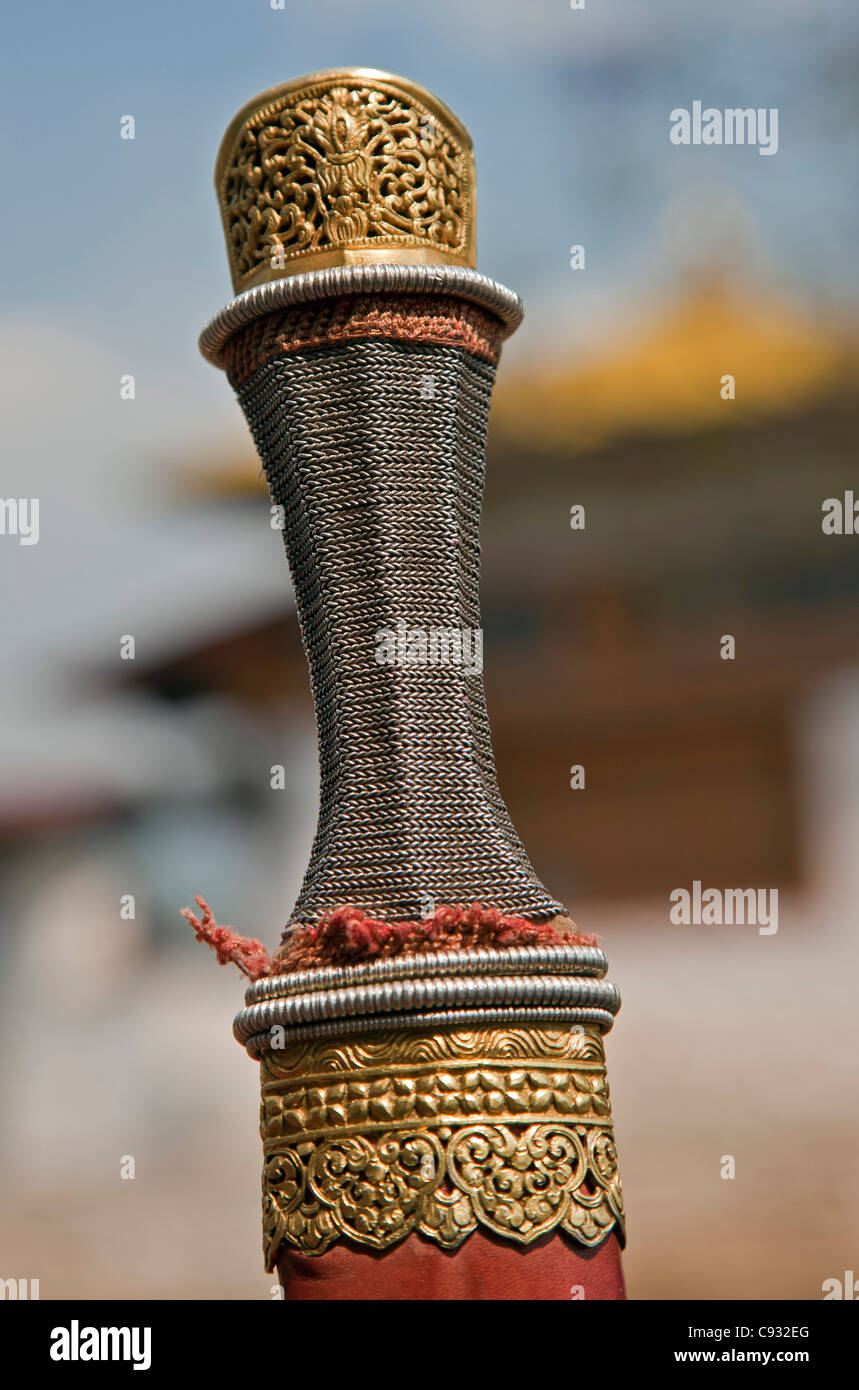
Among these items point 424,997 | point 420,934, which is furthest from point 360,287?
point 424,997

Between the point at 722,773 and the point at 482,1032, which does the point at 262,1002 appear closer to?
the point at 482,1032

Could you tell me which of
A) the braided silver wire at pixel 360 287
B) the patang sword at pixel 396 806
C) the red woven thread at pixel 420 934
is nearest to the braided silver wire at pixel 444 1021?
the patang sword at pixel 396 806

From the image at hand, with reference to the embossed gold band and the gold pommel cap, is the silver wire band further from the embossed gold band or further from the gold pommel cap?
the gold pommel cap

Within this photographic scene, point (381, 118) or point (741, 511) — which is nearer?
point (381, 118)

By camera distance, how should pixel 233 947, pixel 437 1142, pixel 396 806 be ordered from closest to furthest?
→ pixel 437 1142 → pixel 396 806 → pixel 233 947

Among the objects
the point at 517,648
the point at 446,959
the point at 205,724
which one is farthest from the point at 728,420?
the point at 446,959

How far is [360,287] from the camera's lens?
352cm

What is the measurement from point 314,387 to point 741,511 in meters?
7.86

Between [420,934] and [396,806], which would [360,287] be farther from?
[420,934]

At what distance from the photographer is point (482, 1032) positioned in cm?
321

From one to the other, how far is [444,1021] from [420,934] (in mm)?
170

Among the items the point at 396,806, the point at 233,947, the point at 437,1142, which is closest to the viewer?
the point at 437,1142

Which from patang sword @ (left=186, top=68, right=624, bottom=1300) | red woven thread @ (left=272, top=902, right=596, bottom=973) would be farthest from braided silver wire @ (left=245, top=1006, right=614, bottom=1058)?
red woven thread @ (left=272, top=902, right=596, bottom=973)

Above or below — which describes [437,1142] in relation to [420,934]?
below
